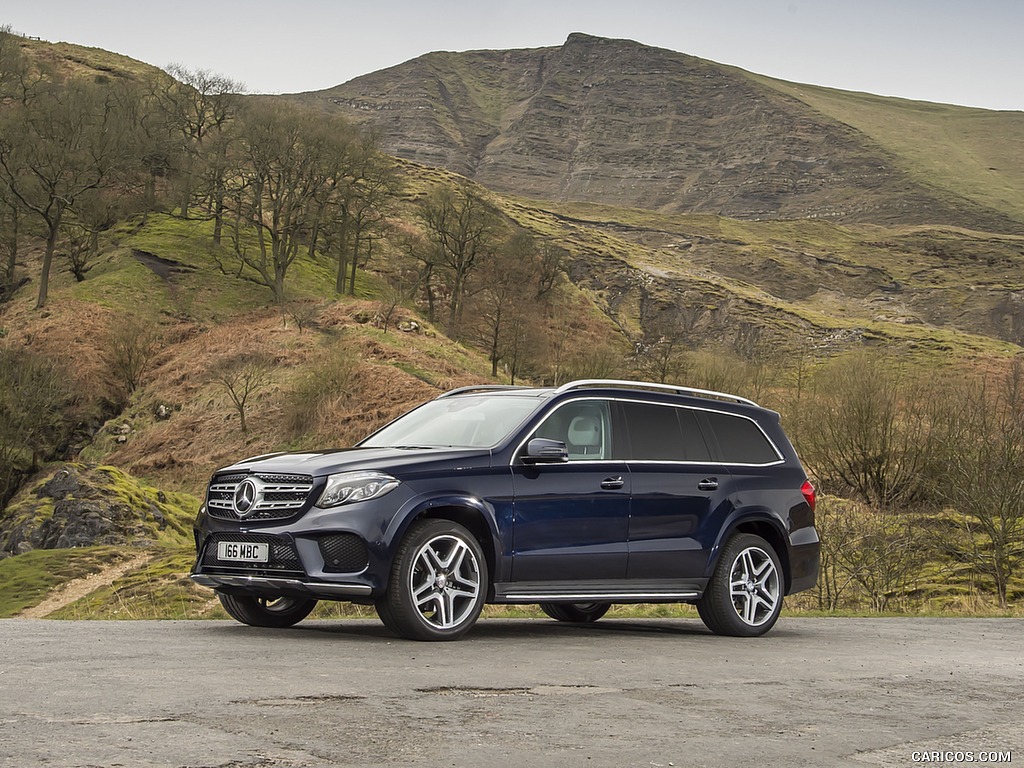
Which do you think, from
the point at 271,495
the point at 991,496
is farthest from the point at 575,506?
the point at 991,496

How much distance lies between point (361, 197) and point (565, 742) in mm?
66662

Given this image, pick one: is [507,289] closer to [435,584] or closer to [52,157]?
[52,157]

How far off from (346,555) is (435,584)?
73cm

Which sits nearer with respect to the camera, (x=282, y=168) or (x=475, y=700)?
(x=475, y=700)

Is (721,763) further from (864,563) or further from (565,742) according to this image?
(864,563)

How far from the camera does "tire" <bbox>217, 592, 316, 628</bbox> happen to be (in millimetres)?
10359

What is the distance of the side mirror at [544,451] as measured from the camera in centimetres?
967

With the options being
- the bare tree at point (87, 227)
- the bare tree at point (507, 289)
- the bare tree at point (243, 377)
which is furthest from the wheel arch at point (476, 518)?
the bare tree at point (507, 289)

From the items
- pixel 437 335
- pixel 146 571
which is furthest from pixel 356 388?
pixel 146 571

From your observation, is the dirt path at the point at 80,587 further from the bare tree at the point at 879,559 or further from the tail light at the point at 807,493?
the tail light at the point at 807,493

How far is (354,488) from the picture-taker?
909 centimetres

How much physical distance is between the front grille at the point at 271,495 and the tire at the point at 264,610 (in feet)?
3.22

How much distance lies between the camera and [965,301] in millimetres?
144375

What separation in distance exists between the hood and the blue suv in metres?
0.02
